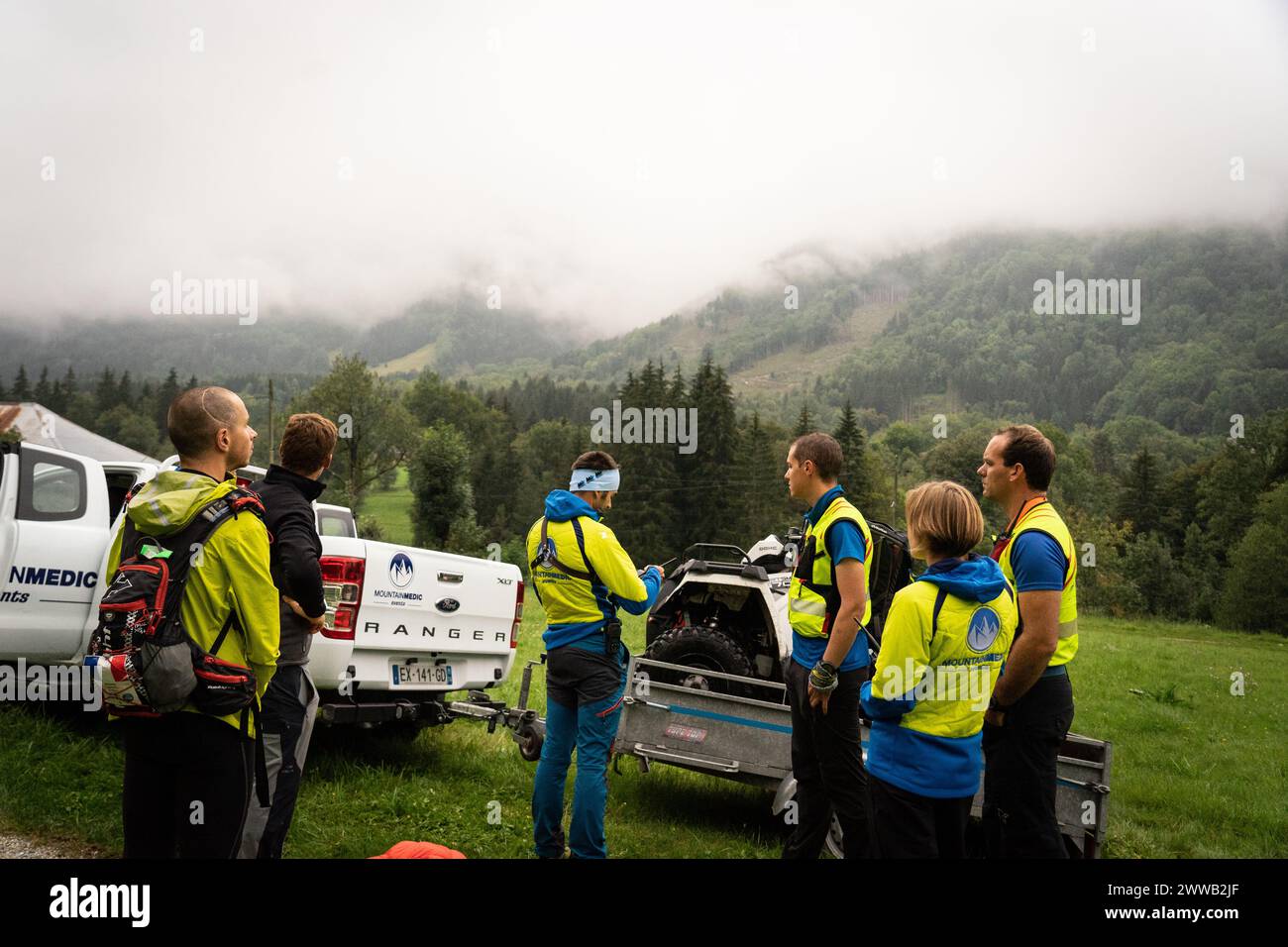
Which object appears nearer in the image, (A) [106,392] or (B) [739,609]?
(B) [739,609]

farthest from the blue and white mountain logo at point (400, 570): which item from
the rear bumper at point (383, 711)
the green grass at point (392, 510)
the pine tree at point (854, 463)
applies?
the green grass at point (392, 510)

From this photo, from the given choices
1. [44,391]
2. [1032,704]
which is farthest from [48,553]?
[44,391]

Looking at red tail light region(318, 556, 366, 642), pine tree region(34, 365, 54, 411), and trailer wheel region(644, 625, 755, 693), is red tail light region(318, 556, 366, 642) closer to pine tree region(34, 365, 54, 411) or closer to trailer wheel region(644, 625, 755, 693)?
trailer wheel region(644, 625, 755, 693)

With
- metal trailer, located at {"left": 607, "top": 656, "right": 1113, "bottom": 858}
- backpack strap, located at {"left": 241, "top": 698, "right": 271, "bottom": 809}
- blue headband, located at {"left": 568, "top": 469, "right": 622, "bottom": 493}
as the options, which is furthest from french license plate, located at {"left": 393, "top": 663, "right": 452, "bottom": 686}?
backpack strap, located at {"left": 241, "top": 698, "right": 271, "bottom": 809}

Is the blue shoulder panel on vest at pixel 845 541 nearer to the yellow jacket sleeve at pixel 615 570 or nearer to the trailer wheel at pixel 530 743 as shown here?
the yellow jacket sleeve at pixel 615 570

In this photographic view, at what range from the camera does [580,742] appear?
4707 mm

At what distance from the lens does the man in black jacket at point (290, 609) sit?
3.98 meters

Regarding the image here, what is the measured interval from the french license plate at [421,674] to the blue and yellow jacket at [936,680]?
12.1 feet

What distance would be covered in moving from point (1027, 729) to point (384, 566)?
393cm

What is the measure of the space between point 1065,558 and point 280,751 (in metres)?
3.55

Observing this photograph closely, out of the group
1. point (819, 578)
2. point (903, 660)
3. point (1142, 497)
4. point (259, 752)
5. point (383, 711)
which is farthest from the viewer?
point (1142, 497)

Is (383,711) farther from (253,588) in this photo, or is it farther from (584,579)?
(253,588)
